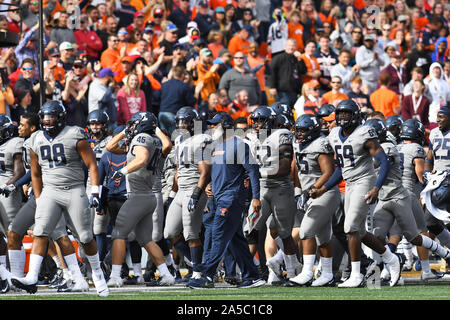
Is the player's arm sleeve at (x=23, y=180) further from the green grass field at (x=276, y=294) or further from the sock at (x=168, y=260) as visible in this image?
the sock at (x=168, y=260)

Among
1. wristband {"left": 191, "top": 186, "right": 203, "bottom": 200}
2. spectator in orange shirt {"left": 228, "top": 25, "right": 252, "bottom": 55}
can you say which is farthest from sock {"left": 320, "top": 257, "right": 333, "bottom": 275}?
spectator in orange shirt {"left": 228, "top": 25, "right": 252, "bottom": 55}

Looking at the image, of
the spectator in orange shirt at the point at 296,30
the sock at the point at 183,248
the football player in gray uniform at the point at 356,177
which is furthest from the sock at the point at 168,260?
the spectator in orange shirt at the point at 296,30

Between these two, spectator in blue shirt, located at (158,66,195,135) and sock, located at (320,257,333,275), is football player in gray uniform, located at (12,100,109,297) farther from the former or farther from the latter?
spectator in blue shirt, located at (158,66,195,135)

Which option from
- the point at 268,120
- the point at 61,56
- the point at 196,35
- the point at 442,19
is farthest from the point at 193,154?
the point at 442,19

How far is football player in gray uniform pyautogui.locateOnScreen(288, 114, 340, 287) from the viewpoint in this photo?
35.7ft

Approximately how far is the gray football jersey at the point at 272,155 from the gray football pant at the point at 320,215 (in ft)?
1.98

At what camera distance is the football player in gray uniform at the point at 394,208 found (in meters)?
11.4

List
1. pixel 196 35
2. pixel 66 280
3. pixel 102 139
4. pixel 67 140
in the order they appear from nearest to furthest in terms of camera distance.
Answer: pixel 67 140 → pixel 66 280 → pixel 102 139 → pixel 196 35

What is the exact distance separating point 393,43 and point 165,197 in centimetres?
Answer: 810

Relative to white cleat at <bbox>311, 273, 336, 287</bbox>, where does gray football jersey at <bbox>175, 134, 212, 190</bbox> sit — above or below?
above

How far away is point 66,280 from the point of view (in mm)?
Result: 11109

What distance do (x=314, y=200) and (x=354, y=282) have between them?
3.33 ft

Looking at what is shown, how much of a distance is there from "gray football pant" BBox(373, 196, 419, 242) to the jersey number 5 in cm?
384
